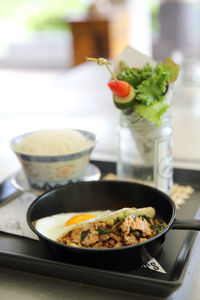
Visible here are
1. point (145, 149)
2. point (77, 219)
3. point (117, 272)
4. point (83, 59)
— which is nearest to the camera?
point (117, 272)

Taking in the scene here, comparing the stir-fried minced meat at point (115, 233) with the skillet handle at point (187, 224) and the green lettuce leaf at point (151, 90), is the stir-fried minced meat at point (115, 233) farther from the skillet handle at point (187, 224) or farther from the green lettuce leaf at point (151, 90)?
the green lettuce leaf at point (151, 90)

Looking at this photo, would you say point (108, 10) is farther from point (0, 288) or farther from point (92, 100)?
point (0, 288)

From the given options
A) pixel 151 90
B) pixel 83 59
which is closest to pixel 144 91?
pixel 151 90

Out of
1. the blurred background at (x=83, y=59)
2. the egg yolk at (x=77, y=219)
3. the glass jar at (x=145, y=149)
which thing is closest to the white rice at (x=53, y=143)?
the glass jar at (x=145, y=149)

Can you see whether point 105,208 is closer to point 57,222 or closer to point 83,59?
point 57,222

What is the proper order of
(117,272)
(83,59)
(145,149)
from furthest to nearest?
(83,59), (145,149), (117,272)
